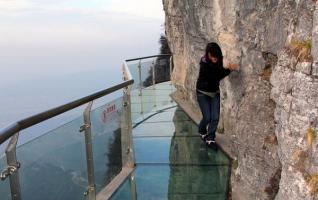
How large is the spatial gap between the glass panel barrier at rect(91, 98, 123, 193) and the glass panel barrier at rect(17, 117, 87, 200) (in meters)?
0.39

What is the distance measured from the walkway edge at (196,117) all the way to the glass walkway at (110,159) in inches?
4.8

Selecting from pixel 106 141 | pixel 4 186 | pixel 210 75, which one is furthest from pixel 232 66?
pixel 4 186

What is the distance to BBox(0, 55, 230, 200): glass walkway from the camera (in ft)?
11.6

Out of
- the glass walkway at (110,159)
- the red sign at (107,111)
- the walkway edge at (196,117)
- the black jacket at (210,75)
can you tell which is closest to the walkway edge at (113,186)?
the glass walkway at (110,159)

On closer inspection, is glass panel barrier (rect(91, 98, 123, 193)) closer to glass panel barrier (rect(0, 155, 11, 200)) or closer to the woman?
the woman

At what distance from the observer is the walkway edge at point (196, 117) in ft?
24.2

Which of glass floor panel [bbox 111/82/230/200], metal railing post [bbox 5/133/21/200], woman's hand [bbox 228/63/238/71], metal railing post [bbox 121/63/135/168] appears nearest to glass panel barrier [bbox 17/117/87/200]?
metal railing post [bbox 5/133/21/200]

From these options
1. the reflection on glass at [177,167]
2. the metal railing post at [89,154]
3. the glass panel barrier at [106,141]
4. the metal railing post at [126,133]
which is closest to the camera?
the metal railing post at [89,154]

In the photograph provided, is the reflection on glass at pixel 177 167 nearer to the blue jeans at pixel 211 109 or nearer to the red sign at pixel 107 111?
the blue jeans at pixel 211 109

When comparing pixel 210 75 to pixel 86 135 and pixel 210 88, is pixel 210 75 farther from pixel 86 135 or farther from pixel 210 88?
pixel 86 135

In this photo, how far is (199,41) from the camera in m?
9.38

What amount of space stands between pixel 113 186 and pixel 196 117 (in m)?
4.57

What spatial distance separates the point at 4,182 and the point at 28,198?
1.92ft

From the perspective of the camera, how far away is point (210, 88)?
24.5 ft
